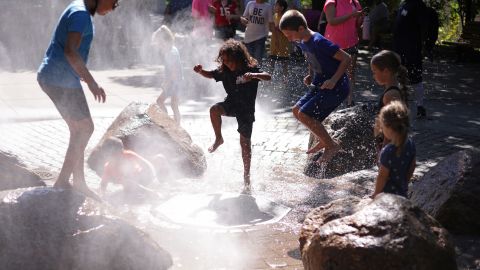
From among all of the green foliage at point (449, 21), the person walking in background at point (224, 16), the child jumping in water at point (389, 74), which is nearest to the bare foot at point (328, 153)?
the child jumping in water at point (389, 74)

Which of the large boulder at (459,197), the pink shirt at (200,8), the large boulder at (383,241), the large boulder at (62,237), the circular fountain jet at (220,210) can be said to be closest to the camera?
the large boulder at (383,241)

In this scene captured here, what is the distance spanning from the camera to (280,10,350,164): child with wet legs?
266 inches

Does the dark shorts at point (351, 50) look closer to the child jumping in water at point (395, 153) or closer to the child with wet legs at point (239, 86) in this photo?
the child with wet legs at point (239, 86)

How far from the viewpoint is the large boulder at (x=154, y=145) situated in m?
7.26

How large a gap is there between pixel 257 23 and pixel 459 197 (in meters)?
7.69

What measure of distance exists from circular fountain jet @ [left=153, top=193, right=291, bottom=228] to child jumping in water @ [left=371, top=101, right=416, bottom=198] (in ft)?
4.32

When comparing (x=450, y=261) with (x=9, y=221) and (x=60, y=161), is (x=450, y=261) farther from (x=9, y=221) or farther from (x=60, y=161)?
(x=60, y=161)

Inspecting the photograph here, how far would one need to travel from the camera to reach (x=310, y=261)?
4.10 m

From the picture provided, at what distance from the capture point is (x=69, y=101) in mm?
5824

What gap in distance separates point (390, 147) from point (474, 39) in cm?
1344

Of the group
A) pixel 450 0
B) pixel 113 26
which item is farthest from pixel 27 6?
pixel 450 0

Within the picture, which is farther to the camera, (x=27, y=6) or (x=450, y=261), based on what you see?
(x=27, y=6)

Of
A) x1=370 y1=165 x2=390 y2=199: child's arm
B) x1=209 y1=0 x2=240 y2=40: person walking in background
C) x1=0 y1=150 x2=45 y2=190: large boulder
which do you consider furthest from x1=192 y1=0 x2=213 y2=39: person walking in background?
x1=370 y1=165 x2=390 y2=199: child's arm

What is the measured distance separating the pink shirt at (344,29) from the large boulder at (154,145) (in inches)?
141
